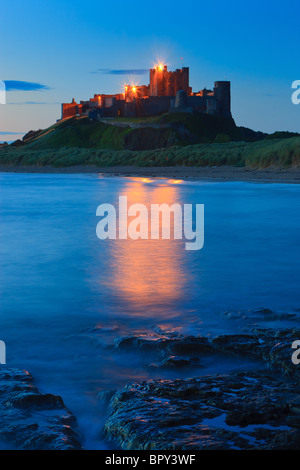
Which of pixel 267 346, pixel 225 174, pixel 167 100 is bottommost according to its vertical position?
pixel 267 346

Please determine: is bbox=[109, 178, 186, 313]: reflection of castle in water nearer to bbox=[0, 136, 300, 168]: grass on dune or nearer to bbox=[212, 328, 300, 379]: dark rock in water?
bbox=[212, 328, 300, 379]: dark rock in water

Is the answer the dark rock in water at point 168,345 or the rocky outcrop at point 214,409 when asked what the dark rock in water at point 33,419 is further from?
the dark rock in water at point 168,345

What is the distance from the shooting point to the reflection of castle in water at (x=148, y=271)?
5848 mm

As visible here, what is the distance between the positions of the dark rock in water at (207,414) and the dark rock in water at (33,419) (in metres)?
0.23

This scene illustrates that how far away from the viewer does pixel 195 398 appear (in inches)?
122

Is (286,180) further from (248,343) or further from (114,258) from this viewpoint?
(248,343)

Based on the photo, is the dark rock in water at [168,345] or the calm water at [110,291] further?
the dark rock in water at [168,345]

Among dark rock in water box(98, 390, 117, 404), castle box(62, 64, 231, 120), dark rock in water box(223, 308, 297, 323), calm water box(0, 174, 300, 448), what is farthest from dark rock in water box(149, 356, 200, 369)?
castle box(62, 64, 231, 120)

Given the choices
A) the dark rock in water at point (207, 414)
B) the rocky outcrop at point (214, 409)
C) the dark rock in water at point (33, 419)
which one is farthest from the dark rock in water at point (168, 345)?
the dark rock in water at point (33, 419)

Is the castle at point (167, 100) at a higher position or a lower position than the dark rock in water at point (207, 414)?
higher

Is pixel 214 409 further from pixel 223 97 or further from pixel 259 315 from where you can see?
pixel 223 97

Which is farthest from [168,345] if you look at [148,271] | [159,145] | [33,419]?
[159,145]

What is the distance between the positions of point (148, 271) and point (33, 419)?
4417 millimetres

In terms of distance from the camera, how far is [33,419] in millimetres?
2953
